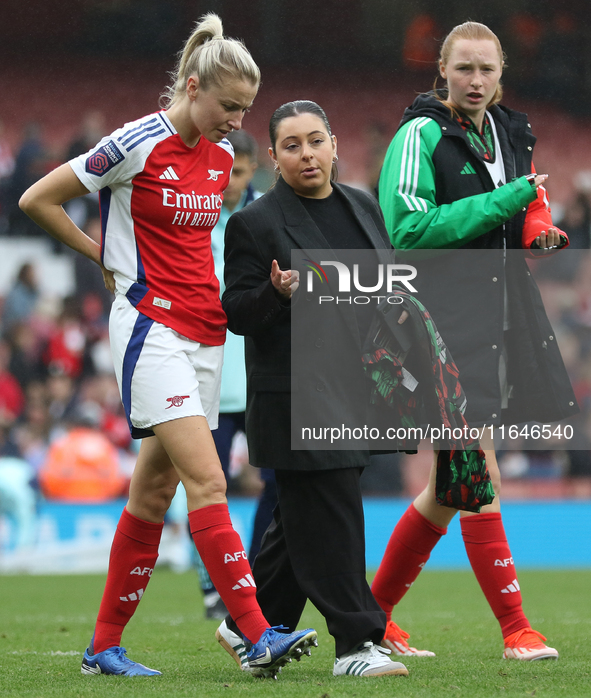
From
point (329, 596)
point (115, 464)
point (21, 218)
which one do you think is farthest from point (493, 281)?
point (21, 218)

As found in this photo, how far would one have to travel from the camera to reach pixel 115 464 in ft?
32.0

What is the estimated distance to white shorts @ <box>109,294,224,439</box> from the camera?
3094 mm

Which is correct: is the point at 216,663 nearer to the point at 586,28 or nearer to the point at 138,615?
the point at 138,615

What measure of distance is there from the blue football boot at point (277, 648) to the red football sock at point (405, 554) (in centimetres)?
86

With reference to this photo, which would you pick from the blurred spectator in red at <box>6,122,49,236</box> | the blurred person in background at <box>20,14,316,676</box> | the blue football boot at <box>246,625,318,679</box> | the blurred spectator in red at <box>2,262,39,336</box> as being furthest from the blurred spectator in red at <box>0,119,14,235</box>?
the blue football boot at <box>246,625,318,679</box>

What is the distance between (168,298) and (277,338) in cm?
36

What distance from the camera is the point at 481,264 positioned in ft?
11.4

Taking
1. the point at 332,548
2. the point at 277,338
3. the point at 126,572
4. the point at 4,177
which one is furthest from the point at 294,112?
the point at 4,177

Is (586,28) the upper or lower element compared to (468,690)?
upper

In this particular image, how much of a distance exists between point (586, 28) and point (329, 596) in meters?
10.7

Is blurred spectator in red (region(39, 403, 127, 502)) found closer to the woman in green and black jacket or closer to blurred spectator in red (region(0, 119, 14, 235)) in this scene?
blurred spectator in red (region(0, 119, 14, 235))

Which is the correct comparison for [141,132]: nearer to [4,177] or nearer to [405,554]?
[405,554]

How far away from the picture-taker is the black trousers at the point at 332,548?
301cm

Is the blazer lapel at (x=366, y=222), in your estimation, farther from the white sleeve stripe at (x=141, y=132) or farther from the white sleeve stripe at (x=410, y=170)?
the white sleeve stripe at (x=141, y=132)
